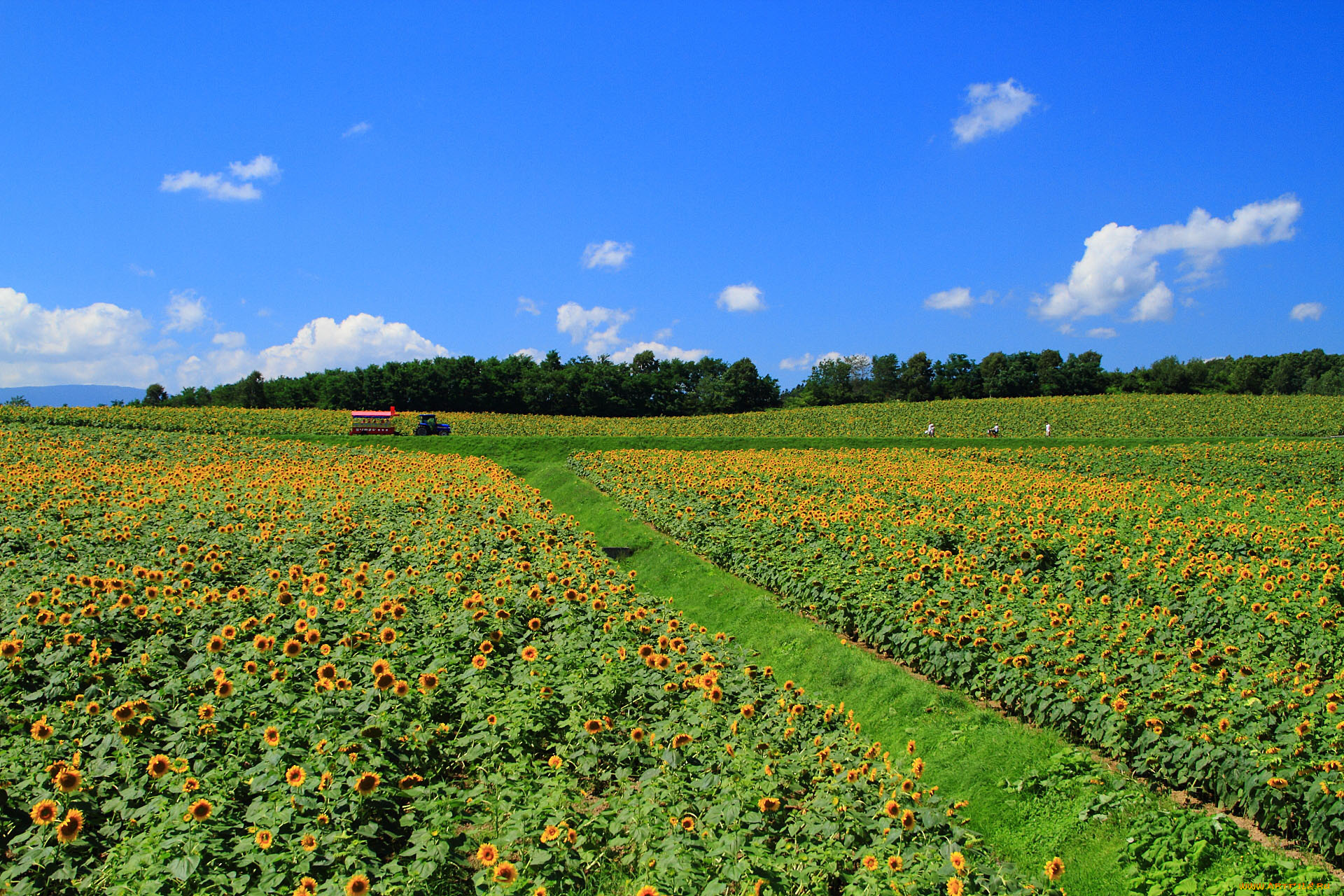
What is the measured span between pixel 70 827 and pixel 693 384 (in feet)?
303

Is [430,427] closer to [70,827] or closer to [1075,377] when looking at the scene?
[70,827]

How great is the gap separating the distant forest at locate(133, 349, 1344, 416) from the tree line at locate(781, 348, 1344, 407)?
15 centimetres

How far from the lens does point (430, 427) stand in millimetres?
41156

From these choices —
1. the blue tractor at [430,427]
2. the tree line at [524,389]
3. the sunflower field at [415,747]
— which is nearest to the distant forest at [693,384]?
the tree line at [524,389]

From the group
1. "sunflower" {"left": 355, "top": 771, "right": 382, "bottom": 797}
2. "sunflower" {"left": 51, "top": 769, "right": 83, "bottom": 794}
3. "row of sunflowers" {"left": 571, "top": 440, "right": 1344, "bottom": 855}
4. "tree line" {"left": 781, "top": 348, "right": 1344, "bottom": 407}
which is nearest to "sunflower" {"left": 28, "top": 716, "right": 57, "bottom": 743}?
"sunflower" {"left": 51, "top": 769, "right": 83, "bottom": 794}

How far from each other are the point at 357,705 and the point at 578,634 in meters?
2.13

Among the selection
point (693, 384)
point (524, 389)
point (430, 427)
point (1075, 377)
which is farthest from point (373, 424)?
point (1075, 377)

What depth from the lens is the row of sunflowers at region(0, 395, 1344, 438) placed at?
42.0m

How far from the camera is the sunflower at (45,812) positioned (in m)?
3.83

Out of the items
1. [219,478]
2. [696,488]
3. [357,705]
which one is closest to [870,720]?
[357,705]

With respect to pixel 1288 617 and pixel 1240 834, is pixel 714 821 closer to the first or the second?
pixel 1240 834

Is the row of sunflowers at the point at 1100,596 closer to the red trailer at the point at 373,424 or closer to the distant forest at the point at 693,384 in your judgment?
the red trailer at the point at 373,424

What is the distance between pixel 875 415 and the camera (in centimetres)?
6309

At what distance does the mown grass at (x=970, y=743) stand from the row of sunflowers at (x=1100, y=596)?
11.3 inches
